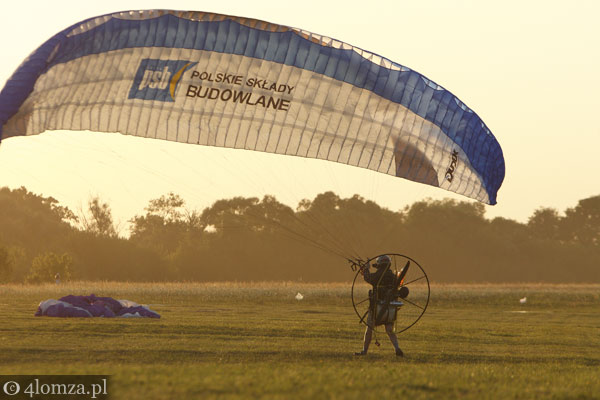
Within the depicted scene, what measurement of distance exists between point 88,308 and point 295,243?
80.5m

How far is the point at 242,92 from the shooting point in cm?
2089

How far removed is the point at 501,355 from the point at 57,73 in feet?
40.7

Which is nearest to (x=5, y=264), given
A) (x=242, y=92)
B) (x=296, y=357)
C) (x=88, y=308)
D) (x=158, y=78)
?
(x=88, y=308)

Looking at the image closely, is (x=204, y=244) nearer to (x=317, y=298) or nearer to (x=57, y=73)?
(x=317, y=298)

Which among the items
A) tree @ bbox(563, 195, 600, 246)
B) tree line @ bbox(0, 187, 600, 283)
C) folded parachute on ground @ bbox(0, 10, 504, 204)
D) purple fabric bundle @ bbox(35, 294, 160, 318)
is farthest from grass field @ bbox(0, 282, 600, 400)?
tree @ bbox(563, 195, 600, 246)

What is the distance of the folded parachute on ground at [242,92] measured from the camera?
2078 cm

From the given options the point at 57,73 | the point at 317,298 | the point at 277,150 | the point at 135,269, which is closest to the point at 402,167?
the point at 277,150

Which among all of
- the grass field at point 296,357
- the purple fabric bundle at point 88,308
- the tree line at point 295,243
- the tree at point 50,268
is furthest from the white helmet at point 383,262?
the tree line at point 295,243

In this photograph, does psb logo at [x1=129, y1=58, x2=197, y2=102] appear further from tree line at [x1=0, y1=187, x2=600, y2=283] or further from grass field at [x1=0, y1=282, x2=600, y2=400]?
tree line at [x1=0, y1=187, x2=600, y2=283]

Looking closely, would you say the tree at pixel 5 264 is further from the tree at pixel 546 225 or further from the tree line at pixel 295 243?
the tree at pixel 546 225

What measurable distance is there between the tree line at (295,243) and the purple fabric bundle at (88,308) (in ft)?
210

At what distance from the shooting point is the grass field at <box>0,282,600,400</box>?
11711 millimetres

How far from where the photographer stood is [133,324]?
2448 centimetres

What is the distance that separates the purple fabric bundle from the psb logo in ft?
29.2
